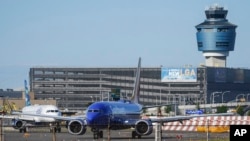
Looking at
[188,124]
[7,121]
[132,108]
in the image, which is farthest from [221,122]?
[7,121]

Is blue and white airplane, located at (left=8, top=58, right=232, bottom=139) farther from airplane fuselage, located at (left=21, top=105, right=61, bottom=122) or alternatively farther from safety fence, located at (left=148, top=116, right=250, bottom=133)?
airplane fuselage, located at (left=21, top=105, right=61, bottom=122)

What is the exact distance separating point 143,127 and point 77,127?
6.37 meters

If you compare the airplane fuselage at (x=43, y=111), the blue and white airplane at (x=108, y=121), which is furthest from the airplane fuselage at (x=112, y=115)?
the airplane fuselage at (x=43, y=111)

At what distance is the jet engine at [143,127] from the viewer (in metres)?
82.8

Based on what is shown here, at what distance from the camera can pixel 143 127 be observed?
275ft

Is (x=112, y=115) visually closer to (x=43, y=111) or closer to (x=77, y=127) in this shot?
(x=77, y=127)

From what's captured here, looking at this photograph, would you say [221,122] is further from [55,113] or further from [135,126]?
[55,113]

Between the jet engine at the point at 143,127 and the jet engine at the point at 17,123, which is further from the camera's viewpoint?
the jet engine at the point at 17,123

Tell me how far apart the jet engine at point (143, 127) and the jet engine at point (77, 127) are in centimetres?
508

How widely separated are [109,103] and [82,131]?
442 cm

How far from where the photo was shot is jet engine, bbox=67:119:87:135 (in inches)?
3272

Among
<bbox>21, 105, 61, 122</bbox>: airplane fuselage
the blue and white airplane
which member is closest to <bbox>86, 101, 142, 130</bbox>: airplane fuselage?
the blue and white airplane

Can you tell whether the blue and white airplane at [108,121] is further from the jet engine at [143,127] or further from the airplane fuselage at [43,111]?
the airplane fuselage at [43,111]

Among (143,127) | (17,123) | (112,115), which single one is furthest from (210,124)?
(17,123)
